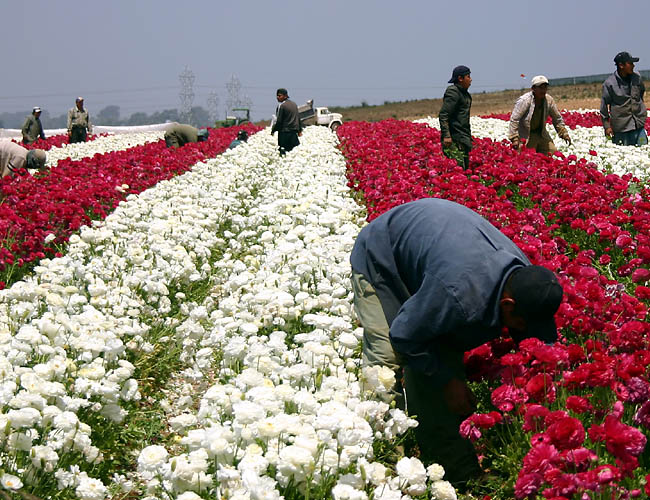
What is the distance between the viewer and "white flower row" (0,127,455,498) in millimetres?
2756

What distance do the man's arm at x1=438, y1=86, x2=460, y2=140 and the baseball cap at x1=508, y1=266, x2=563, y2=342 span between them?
7172mm

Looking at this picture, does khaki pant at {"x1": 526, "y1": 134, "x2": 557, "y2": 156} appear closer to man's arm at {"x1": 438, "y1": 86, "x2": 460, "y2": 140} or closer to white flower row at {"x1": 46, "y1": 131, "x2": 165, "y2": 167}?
→ man's arm at {"x1": 438, "y1": 86, "x2": 460, "y2": 140}

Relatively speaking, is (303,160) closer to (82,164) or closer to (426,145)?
(426,145)

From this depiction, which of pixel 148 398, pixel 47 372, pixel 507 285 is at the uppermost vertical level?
pixel 507 285

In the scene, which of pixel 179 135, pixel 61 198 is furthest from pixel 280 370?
pixel 179 135

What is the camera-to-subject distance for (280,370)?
11.4 ft

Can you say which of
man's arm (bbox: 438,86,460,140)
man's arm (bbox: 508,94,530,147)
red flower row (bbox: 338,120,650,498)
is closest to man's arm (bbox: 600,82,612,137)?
man's arm (bbox: 508,94,530,147)

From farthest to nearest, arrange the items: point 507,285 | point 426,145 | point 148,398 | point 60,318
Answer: point 426,145, point 148,398, point 60,318, point 507,285

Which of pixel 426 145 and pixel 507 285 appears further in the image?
pixel 426 145

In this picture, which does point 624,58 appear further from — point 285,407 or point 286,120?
point 285,407

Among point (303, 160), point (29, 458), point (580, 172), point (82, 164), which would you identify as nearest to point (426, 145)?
point (303, 160)

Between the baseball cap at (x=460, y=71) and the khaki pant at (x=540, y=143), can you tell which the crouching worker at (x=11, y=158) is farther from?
the khaki pant at (x=540, y=143)

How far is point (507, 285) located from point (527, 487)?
2.78ft

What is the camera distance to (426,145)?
12320 millimetres
